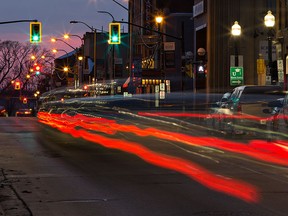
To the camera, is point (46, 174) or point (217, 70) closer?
point (46, 174)

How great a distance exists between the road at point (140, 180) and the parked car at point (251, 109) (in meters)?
2.09

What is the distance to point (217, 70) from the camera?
45.4 meters

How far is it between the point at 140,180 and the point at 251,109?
10430 mm

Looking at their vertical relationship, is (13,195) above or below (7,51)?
below

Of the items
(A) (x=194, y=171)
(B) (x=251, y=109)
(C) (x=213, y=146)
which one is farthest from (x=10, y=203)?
(B) (x=251, y=109)

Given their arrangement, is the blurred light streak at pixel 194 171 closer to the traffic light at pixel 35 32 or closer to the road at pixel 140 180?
the road at pixel 140 180

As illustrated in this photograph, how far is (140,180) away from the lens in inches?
427

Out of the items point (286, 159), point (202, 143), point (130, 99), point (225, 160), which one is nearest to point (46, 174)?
point (225, 160)

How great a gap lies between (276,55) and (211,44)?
13.6 m

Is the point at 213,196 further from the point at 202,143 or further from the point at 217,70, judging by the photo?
the point at 217,70

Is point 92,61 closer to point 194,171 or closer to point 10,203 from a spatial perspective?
point 194,171

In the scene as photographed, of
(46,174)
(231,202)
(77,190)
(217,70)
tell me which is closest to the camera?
(231,202)

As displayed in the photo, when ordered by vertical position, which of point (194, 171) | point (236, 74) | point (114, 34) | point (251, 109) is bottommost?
point (194, 171)

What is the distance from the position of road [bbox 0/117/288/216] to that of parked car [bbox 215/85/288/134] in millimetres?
2087
